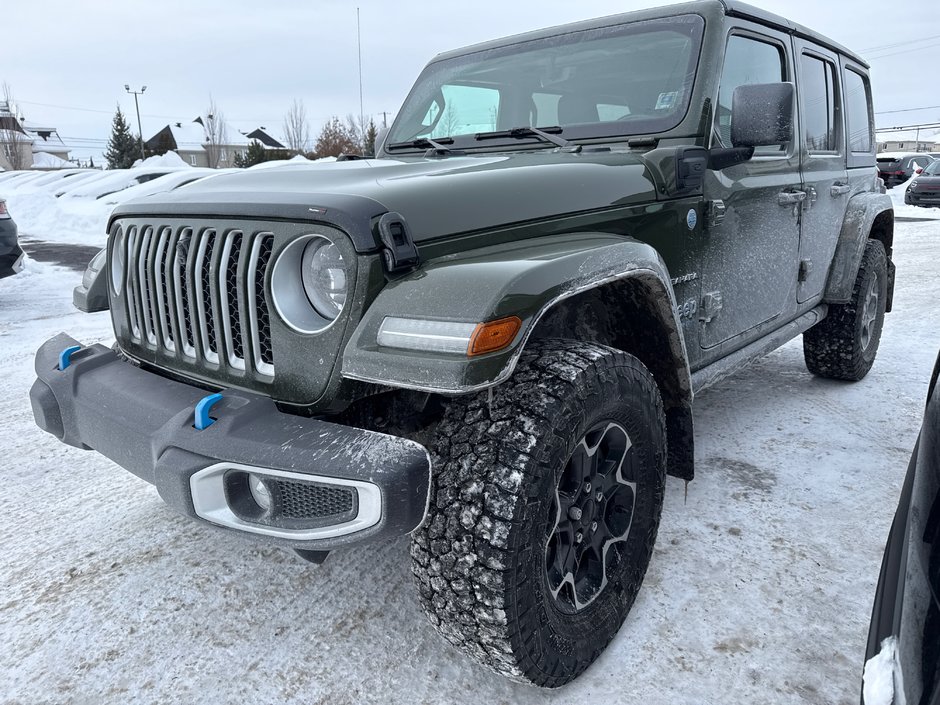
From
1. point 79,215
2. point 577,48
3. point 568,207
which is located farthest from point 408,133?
point 79,215

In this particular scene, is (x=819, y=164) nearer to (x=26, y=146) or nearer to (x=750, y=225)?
(x=750, y=225)

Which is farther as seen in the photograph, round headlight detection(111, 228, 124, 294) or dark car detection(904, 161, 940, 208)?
dark car detection(904, 161, 940, 208)

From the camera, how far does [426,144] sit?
9.83ft

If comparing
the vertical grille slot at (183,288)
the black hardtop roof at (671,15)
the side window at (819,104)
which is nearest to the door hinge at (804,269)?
the side window at (819,104)

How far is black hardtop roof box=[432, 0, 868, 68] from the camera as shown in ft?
8.79

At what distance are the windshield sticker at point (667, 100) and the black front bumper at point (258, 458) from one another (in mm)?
1724

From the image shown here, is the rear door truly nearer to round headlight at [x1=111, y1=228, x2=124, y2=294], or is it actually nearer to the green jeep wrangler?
the green jeep wrangler

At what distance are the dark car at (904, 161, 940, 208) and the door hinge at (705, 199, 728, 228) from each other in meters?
18.2

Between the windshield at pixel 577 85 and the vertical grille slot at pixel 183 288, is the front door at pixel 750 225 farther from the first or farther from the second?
the vertical grille slot at pixel 183 288

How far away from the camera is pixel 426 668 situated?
1.93 meters

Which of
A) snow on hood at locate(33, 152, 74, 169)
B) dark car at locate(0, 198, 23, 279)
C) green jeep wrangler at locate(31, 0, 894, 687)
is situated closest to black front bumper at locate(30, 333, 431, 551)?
green jeep wrangler at locate(31, 0, 894, 687)

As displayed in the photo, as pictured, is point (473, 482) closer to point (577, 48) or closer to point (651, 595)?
point (651, 595)

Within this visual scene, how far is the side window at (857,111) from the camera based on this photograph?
3975 mm

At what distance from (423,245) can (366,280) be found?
0.19 m
